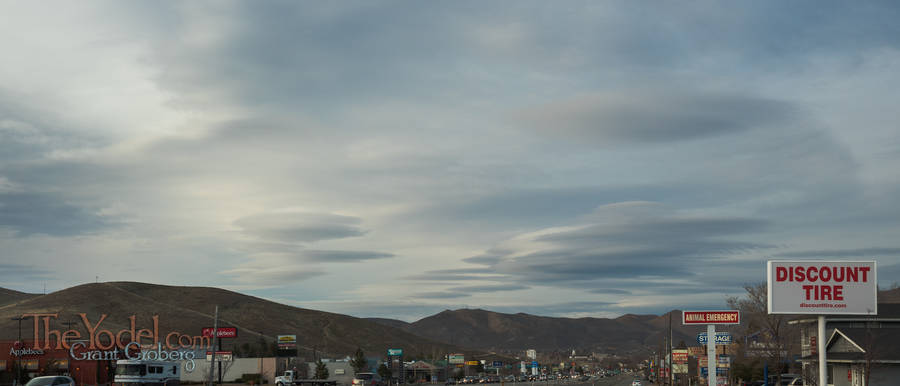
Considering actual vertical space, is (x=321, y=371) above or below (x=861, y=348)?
below

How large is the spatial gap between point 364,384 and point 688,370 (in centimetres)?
7520

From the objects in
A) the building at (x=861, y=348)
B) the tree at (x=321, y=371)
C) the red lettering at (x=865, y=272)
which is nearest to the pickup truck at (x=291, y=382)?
the tree at (x=321, y=371)

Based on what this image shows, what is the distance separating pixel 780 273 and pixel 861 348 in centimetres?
3262

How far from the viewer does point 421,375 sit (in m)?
197

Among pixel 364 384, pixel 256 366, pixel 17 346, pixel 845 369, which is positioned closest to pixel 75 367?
pixel 17 346

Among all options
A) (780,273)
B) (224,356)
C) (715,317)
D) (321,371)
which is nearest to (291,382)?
(224,356)

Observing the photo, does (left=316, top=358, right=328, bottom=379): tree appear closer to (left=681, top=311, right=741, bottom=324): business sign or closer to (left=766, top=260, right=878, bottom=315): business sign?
(left=681, top=311, right=741, bottom=324): business sign

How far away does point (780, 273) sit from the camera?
36.2m

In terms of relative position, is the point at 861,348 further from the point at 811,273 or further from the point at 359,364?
the point at 359,364

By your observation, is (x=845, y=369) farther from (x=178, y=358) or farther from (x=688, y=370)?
(x=178, y=358)

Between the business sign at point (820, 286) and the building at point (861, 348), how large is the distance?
72.6ft

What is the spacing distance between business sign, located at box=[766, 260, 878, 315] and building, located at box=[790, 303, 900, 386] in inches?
871

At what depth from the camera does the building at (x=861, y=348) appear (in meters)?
61.5

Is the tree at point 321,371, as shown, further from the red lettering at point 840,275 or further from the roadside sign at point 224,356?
the red lettering at point 840,275
